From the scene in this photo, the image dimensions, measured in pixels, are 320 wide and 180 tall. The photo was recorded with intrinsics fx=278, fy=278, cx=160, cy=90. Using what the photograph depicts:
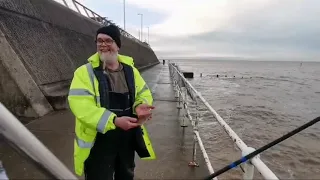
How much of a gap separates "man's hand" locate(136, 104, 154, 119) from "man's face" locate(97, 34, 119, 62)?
18.2 inches

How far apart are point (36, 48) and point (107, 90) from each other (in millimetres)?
6361

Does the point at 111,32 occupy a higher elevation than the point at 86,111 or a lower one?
higher

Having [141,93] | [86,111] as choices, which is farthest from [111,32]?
[86,111]

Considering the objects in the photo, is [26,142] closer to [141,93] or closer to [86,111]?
[86,111]

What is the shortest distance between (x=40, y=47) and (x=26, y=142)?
7844mm

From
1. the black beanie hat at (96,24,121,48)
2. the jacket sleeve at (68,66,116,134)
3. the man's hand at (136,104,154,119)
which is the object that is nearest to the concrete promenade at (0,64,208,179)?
the jacket sleeve at (68,66,116,134)

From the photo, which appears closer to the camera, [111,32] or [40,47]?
[111,32]

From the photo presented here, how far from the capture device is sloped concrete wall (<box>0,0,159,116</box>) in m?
6.25

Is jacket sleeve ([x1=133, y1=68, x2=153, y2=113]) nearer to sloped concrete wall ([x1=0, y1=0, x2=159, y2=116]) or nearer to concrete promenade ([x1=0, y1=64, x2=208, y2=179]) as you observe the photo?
concrete promenade ([x1=0, y1=64, x2=208, y2=179])

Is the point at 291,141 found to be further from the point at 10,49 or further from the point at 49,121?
the point at 10,49

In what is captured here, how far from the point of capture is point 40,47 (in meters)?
8.00

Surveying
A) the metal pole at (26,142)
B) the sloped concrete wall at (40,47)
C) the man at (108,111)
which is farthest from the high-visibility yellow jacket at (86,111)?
the sloped concrete wall at (40,47)

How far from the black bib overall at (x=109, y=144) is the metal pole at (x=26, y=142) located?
1.22 meters

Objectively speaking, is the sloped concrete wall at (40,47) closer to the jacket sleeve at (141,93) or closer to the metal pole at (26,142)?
the jacket sleeve at (141,93)
